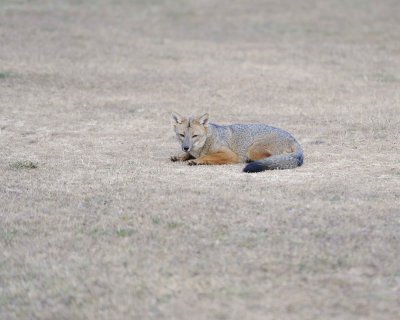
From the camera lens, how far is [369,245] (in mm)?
6668

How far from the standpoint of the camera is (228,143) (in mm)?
10664

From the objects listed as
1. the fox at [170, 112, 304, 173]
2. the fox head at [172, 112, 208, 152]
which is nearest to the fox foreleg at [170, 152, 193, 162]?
the fox at [170, 112, 304, 173]

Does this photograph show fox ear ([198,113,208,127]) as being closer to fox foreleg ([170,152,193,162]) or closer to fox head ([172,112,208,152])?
fox head ([172,112,208,152])

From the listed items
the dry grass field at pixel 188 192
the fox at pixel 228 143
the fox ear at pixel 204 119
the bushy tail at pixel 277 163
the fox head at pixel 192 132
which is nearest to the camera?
the dry grass field at pixel 188 192

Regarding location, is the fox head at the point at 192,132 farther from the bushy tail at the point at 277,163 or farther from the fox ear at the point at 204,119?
the bushy tail at the point at 277,163

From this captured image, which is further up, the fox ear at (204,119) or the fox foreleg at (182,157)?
the fox ear at (204,119)

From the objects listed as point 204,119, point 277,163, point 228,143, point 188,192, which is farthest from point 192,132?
point 188,192

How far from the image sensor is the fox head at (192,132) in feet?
34.7

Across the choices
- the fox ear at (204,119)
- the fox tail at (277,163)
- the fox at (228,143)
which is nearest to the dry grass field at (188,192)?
the fox tail at (277,163)

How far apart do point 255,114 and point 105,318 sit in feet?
30.8

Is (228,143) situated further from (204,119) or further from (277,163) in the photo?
(277,163)

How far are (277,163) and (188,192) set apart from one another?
1649mm

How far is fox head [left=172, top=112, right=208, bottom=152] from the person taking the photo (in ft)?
34.7

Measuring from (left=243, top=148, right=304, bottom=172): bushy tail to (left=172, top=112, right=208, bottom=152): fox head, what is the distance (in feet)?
4.10
